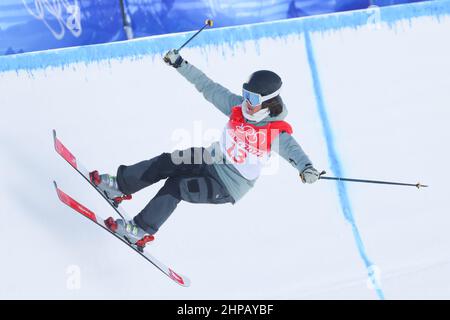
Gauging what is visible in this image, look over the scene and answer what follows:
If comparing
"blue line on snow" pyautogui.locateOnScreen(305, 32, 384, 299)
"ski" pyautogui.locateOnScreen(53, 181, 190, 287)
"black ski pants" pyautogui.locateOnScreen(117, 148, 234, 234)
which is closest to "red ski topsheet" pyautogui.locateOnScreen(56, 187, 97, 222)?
"ski" pyautogui.locateOnScreen(53, 181, 190, 287)

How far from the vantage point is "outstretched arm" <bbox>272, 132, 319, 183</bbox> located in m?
3.24

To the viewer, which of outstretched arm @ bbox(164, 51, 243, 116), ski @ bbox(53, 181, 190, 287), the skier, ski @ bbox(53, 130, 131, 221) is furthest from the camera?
ski @ bbox(53, 130, 131, 221)

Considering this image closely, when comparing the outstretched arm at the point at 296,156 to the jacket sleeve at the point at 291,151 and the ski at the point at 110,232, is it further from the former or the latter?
the ski at the point at 110,232

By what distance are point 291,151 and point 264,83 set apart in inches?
15.4

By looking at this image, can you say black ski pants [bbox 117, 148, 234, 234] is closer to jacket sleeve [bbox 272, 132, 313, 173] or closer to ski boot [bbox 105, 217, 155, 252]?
ski boot [bbox 105, 217, 155, 252]

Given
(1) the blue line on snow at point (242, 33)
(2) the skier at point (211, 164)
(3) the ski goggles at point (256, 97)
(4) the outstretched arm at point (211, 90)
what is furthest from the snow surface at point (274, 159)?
(3) the ski goggles at point (256, 97)

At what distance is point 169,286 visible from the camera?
417 cm

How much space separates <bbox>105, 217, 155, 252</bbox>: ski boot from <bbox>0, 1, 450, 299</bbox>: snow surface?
0.32 m

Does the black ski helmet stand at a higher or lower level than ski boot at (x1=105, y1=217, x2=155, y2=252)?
higher

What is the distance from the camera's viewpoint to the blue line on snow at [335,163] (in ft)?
13.7

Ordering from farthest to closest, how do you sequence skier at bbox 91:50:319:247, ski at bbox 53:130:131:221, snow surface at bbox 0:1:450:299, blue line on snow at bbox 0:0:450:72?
1. blue line on snow at bbox 0:0:450:72
2. snow surface at bbox 0:1:450:299
3. ski at bbox 53:130:131:221
4. skier at bbox 91:50:319:247

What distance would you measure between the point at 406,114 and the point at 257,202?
1200 millimetres

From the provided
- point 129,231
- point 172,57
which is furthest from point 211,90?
point 129,231
